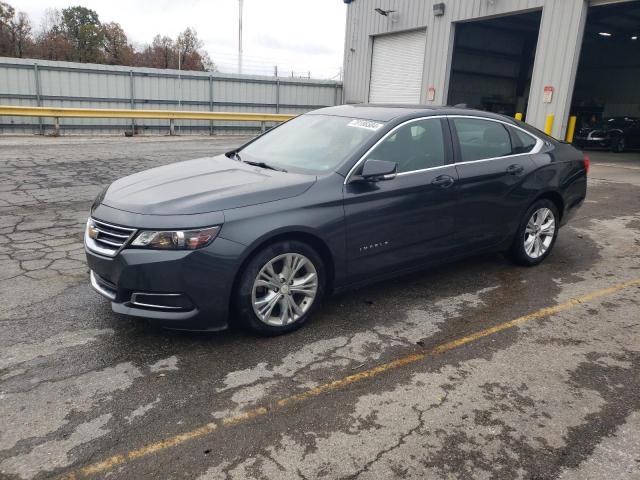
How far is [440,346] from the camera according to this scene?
3.73m

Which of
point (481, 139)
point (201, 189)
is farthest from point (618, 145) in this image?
point (201, 189)

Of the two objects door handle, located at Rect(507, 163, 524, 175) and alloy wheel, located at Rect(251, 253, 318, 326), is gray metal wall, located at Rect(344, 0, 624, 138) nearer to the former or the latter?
door handle, located at Rect(507, 163, 524, 175)

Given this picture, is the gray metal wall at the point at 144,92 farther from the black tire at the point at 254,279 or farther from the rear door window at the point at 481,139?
the black tire at the point at 254,279

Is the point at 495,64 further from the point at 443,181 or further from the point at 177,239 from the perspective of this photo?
the point at 177,239

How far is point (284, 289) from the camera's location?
146 inches

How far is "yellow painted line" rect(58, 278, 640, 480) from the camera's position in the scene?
248 centimetres

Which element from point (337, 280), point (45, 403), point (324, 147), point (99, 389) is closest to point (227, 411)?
point (99, 389)

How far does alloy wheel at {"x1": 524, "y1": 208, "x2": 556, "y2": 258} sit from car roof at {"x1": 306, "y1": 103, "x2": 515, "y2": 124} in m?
1.10

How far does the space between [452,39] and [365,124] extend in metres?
15.0

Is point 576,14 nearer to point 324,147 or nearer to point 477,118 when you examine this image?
point 477,118

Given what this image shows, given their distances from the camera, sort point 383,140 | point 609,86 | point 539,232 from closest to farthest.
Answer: point 383,140, point 539,232, point 609,86

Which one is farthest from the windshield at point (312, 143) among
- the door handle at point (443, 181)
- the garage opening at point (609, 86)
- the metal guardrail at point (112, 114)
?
the garage opening at point (609, 86)

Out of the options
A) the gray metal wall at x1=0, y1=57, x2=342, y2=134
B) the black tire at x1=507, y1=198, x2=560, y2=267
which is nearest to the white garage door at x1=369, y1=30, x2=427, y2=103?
the gray metal wall at x1=0, y1=57, x2=342, y2=134

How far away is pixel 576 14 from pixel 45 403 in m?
15.2
